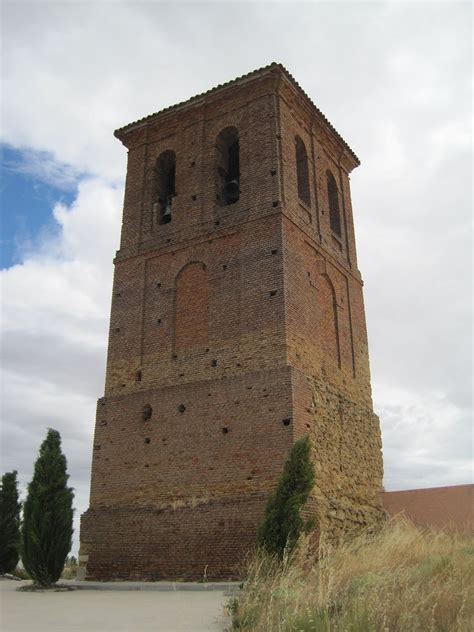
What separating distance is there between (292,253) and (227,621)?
9.51m

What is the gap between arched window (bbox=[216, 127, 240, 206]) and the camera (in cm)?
1695

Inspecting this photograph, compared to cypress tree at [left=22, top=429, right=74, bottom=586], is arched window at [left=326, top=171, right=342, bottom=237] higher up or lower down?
higher up

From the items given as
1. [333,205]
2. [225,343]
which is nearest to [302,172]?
[333,205]

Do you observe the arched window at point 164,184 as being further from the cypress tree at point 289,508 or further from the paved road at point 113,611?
the paved road at point 113,611

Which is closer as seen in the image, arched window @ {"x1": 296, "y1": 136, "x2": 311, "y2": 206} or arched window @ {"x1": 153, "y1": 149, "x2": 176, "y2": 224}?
arched window @ {"x1": 296, "y1": 136, "x2": 311, "y2": 206}

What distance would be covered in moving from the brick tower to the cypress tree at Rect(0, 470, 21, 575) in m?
4.57

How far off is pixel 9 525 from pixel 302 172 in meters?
13.1

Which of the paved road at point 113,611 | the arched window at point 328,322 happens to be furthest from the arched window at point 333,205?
the paved road at point 113,611

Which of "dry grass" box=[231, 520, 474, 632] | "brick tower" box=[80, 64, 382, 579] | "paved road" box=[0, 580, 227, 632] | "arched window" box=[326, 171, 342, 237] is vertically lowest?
"paved road" box=[0, 580, 227, 632]

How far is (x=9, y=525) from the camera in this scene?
17578 millimetres

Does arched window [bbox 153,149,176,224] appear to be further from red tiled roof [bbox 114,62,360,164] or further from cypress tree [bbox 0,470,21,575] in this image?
cypress tree [bbox 0,470,21,575]

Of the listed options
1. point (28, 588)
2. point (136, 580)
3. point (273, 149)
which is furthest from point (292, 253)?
point (28, 588)

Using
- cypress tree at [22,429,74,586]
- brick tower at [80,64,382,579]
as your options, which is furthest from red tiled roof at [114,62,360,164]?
cypress tree at [22,429,74,586]

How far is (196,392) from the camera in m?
13.9
